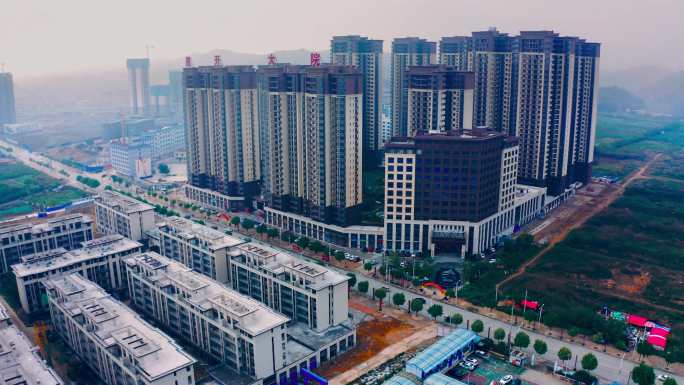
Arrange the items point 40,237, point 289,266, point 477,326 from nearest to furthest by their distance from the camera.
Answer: point 477,326
point 289,266
point 40,237

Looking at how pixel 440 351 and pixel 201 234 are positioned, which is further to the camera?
pixel 201 234

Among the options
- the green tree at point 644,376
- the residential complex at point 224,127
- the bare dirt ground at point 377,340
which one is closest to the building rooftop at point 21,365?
the bare dirt ground at point 377,340

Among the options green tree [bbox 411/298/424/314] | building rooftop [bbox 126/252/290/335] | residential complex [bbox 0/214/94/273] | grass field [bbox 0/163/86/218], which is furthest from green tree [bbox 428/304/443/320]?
grass field [bbox 0/163/86/218]

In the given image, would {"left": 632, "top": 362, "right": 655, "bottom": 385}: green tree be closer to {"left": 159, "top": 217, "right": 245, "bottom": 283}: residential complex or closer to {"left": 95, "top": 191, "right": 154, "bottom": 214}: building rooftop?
{"left": 159, "top": 217, "right": 245, "bottom": 283}: residential complex

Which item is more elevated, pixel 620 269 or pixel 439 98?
Result: pixel 439 98

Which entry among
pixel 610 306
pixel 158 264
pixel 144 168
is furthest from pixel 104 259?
pixel 144 168

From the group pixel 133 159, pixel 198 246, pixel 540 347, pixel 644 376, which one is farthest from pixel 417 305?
pixel 133 159

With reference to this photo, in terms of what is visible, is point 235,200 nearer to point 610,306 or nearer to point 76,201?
point 76,201

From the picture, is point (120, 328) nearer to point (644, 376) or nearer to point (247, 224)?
point (247, 224)
